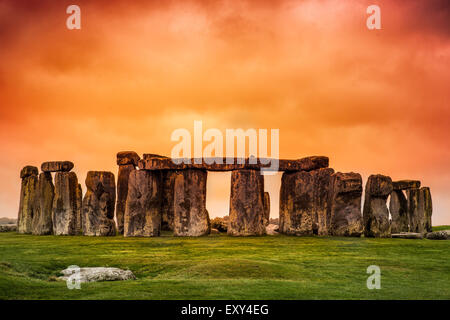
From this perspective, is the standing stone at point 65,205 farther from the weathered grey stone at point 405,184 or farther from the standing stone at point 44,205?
the weathered grey stone at point 405,184

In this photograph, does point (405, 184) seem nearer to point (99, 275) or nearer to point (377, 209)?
point (377, 209)

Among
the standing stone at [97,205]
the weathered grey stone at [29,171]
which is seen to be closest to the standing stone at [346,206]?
the standing stone at [97,205]

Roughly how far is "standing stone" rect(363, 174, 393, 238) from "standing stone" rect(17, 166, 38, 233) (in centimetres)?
1391

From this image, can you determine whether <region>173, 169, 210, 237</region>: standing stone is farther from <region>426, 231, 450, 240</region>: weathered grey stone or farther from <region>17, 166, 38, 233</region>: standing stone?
<region>426, 231, 450, 240</region>: weathered grey stone

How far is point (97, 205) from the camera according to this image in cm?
2295

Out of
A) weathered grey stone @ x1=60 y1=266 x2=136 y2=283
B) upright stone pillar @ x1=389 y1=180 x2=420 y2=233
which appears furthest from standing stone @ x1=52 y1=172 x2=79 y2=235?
upright stone pillar @ x1=389 y1=180 x2=420 y2=233

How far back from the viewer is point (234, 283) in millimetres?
11742

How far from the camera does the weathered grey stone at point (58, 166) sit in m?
24.2

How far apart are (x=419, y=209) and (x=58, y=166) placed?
1630 cm

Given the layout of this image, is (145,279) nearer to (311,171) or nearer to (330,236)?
(330,236)

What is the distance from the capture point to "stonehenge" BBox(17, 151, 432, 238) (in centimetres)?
2233

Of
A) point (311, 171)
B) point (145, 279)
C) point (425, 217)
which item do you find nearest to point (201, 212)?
point (311, 171)

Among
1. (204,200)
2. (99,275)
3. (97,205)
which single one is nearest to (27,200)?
(97,205)
